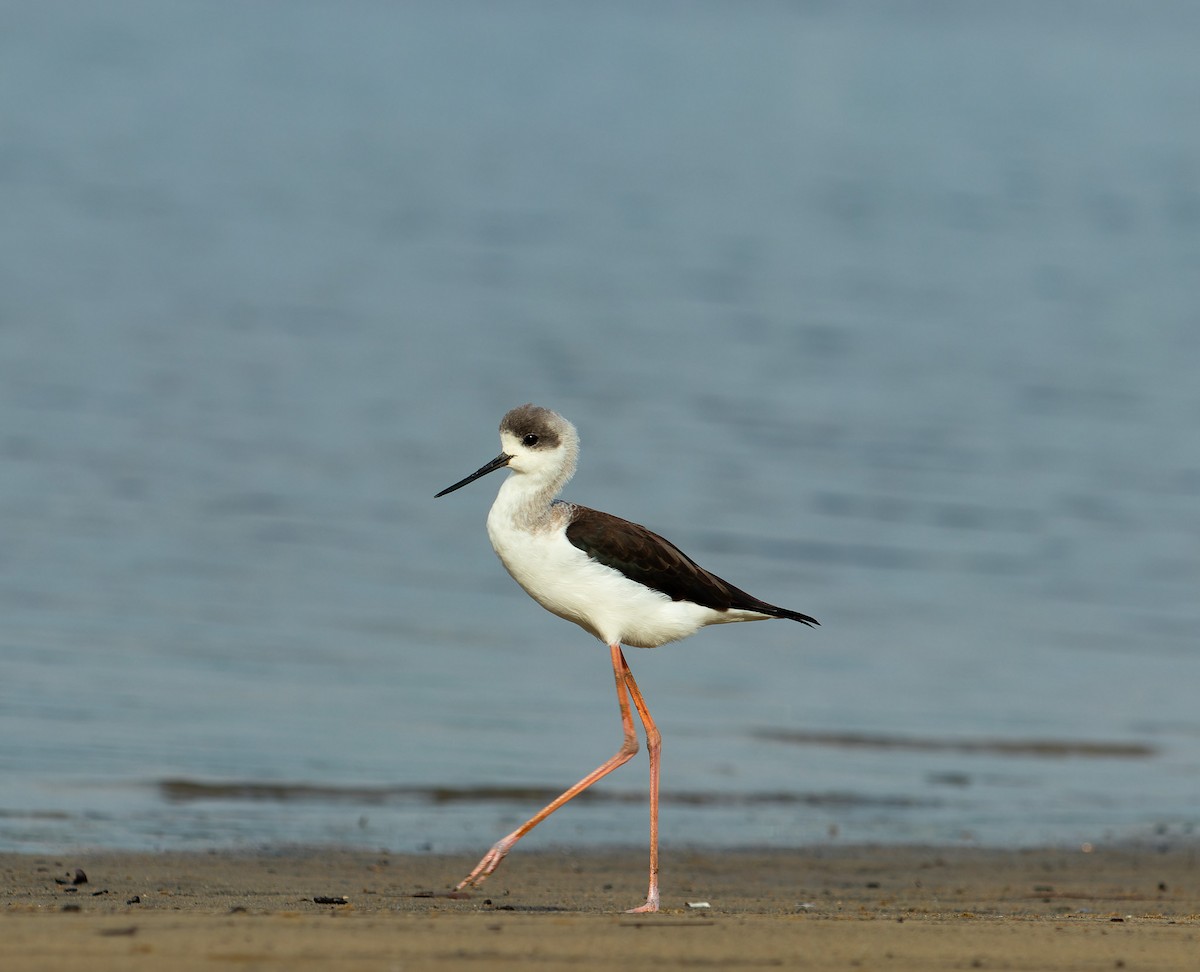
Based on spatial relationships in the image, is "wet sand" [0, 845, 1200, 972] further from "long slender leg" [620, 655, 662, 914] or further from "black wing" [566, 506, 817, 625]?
"black wing" [566, 506, 817, 625]

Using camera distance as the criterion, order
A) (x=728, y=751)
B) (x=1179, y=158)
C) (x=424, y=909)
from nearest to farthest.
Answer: (x=424, y=909), (x=728, y=751), (x=1179, y=158)

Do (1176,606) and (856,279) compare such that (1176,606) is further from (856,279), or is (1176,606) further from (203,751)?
(856,279)

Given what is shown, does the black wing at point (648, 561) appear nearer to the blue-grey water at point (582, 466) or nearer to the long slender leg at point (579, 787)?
the long slender leg at point (579, 787)

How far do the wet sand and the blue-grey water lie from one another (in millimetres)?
515

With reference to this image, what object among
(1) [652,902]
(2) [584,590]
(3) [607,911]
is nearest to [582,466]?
(2) [584,590]

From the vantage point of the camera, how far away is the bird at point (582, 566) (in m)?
6.82

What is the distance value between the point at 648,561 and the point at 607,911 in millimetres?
1234

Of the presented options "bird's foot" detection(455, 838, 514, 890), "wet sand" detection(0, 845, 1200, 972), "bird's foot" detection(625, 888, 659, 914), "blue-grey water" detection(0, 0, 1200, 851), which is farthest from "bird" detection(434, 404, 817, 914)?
"blue-grey water" detection(0, 0, 1200, 851)

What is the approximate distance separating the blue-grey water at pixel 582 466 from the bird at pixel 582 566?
1.67 meters

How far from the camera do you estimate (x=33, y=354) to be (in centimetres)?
1827

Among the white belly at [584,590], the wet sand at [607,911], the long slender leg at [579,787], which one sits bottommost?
the wet sand at [607,911]

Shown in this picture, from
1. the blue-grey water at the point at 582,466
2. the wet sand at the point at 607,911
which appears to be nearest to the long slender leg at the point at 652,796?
the wet sand at the point at 607,911

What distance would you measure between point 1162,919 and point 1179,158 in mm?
33851

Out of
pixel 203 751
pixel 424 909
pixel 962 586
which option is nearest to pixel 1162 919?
pixel 424 909
